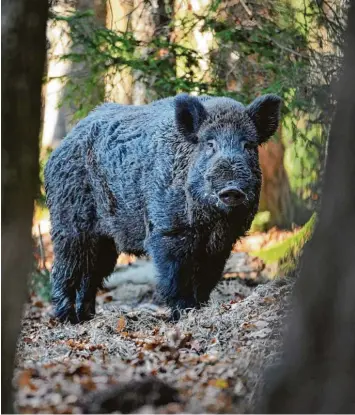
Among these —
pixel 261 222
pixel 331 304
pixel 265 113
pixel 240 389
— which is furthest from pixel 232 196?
pixel 261 222

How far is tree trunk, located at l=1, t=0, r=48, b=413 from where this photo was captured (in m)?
4.77

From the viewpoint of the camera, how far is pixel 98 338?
8.13m

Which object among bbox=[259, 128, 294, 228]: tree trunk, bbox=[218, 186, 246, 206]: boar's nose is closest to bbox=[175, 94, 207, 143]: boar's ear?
bbox=[218, 186, 246, 206]: boar's nose

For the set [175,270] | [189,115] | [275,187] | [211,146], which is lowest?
[175,270]

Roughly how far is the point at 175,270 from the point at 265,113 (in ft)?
6.35

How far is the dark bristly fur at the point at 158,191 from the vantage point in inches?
349

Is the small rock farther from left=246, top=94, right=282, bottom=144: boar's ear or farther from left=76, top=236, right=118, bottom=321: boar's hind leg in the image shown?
left=76, top=236, right=118, bottom=321: boar's hind leg

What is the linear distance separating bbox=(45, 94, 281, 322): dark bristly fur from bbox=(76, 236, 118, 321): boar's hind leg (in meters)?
0.01

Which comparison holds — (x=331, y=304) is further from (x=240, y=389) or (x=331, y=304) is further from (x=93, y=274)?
(x=93, y=274)

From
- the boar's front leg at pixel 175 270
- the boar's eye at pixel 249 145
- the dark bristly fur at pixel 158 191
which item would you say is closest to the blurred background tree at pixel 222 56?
the dark bristly fur at pixel 158 191

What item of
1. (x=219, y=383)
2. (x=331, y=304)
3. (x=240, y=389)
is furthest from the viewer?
(x=219, y=383)

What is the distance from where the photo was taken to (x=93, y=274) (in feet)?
35.4

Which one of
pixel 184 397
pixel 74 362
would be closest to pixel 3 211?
pixel 184 397

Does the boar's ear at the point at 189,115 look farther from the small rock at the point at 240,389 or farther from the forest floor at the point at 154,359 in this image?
the small rock at the point at 240,389
